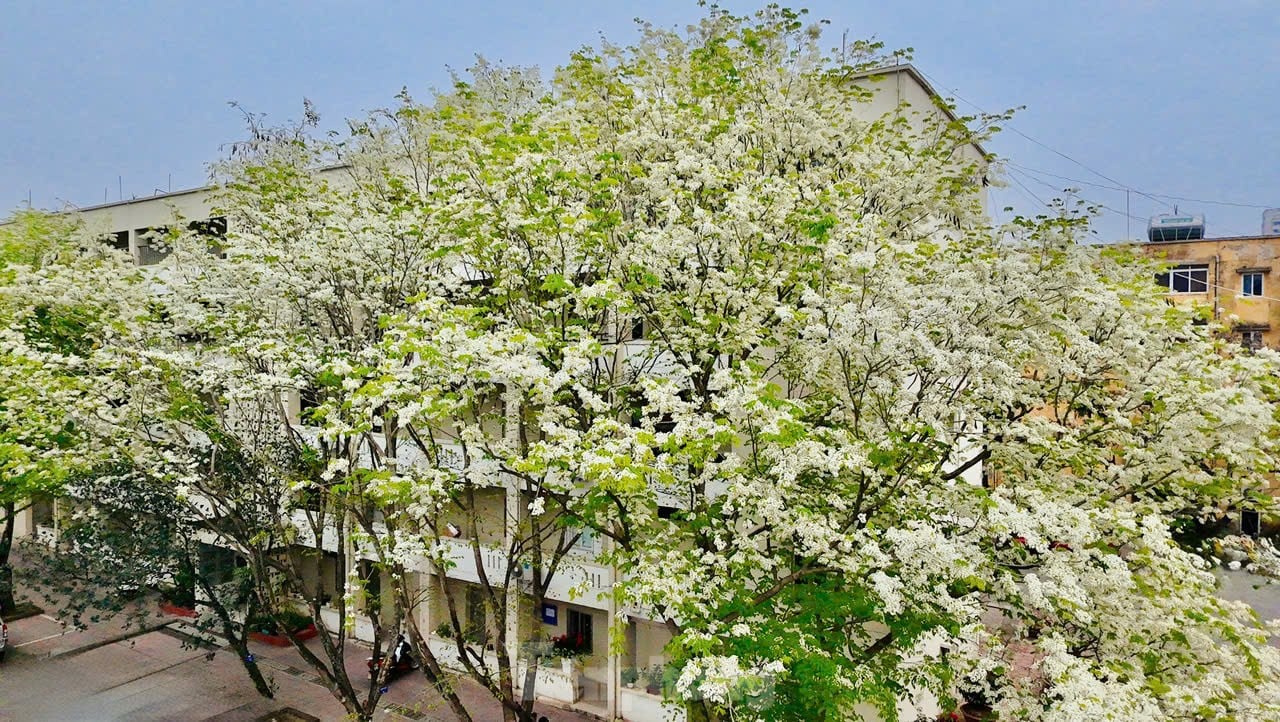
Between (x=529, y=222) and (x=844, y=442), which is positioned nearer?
(x=844, y=442)

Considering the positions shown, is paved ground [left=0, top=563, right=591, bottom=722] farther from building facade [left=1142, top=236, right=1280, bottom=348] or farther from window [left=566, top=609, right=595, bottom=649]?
building facade [left=1142, top=236, right=1280, bottom=348]

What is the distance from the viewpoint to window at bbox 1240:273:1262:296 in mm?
30469

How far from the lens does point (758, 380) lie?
9102 millimetres

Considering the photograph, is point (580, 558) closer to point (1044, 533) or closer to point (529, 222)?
point (529, 222)

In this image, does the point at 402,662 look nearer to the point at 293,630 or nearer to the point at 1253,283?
the point at 293,630

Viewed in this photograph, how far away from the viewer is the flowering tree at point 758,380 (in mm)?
8438

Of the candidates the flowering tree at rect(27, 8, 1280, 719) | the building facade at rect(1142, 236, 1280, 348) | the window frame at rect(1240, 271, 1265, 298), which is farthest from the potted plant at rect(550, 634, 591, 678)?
the window frame at rect(1240, 271, 1265, 298)

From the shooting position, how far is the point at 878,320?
333 inches

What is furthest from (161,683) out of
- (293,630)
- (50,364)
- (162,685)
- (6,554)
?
(50,364)

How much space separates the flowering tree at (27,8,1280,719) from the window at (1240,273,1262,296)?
2406cm

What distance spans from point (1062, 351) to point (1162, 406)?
4.07ft

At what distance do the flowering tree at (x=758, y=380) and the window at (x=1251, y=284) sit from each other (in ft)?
79.0

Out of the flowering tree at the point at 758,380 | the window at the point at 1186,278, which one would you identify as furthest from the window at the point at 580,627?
the window at the point at 1186,278

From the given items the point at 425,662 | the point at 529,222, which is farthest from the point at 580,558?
the point at 529,222
